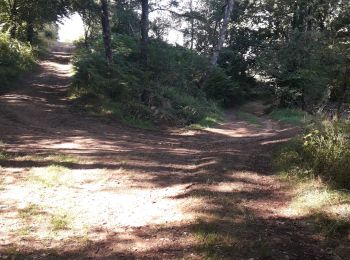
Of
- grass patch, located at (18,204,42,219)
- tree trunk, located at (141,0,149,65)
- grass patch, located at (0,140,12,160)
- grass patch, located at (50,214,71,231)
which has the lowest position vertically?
grass patch, located at (18,204,42,219)

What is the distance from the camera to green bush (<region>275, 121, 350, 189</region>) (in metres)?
6.27

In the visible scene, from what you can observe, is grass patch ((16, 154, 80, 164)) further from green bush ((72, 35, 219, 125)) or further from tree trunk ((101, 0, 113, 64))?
tree trunk ((101, 0, 113, 64))

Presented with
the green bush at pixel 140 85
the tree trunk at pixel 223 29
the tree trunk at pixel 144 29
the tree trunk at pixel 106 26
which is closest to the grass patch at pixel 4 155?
the green bush at pixel 140 85

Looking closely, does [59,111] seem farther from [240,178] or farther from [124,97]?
[240,178]

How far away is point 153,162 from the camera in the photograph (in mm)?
8617

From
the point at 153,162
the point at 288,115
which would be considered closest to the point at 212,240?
the point at 153,162

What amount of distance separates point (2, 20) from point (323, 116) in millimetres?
19749

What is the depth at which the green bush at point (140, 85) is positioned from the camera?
1552cm

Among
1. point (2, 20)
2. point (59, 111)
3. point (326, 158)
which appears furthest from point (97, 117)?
point (2, 20)

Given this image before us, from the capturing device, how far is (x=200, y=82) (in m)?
24.2

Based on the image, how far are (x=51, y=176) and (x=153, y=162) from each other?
7.38 ft

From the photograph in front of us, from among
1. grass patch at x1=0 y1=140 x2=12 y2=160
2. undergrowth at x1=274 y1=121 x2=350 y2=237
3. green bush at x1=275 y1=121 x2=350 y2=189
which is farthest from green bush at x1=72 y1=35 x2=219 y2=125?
green bush at x1=275 y1=121 x2=350 y2=189

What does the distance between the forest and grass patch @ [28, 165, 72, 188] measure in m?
0.05

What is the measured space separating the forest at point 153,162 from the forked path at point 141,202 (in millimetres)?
24
